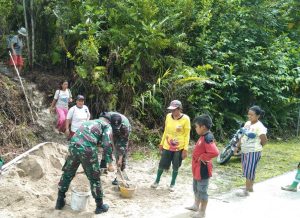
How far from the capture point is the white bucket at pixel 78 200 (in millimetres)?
6043

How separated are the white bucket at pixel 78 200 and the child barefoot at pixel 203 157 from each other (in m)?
1.66

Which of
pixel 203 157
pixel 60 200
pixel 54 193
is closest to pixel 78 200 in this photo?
pixel 60 200

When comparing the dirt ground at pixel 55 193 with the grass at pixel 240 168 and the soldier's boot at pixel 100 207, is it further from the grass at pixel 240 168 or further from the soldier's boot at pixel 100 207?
the grass at pixel 240 168

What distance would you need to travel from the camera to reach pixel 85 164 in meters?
5.91

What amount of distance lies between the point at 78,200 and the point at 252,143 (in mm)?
3196

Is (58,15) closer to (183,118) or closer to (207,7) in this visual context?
(207,7)

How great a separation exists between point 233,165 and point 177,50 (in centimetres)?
465

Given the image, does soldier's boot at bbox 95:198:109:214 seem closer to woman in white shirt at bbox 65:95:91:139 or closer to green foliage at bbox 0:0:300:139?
woman in white shirt at bbox 65:95:91:139

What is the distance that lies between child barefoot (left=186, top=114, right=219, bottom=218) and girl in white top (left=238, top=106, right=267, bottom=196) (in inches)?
57.9

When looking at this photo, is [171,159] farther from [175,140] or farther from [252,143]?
[252,143]

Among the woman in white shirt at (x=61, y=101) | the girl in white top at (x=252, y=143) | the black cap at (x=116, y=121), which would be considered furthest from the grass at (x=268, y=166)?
the woman in white shirt at (x=61, y=101)

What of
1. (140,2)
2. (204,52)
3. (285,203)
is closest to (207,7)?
(204,52)

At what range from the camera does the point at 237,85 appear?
13.9m

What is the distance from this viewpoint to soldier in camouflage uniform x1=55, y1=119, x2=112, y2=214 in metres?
5.88
